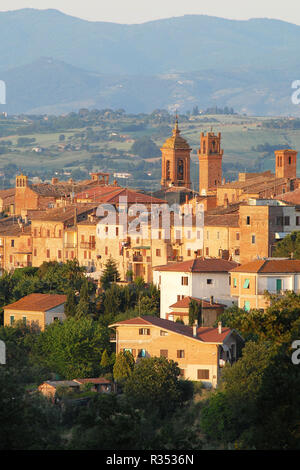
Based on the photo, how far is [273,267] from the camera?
51531 mm

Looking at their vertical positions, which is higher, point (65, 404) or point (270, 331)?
point (270, 331)

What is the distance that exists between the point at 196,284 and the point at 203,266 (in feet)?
2.91

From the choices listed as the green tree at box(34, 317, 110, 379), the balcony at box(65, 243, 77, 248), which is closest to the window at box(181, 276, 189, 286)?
the green tree at box(34, 317, 110, 379)

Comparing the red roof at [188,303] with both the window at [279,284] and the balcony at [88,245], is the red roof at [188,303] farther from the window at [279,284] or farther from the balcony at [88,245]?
the balcony at [88,245]

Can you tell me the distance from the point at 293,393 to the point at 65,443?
6259 millimetres

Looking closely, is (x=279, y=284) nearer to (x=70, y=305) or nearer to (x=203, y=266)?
(x=203, y=266)

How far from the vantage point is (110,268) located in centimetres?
6019

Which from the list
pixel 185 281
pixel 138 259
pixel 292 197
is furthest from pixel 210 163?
pixel 185 281

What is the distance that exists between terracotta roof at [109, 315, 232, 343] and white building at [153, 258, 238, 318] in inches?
141

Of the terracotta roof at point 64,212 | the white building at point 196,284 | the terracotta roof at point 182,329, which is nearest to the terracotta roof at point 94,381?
the terracotta roof at point 182,329

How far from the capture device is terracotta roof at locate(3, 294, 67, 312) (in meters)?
56.0

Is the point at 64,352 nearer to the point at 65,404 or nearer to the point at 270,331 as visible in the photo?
the point at 65,404
